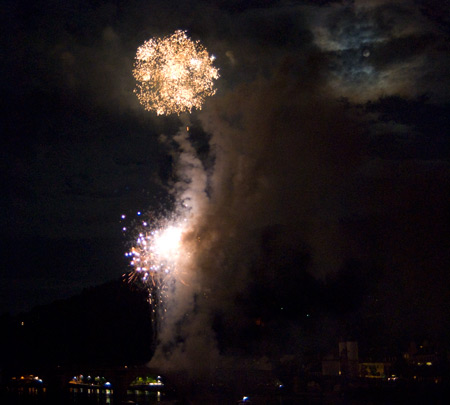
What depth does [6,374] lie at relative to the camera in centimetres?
8862

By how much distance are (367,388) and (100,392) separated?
45.1 meters

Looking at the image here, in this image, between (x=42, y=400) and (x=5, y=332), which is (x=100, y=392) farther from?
(x=5, y=332)

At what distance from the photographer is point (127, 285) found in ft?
301

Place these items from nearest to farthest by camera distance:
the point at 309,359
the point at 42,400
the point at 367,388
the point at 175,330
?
the point at 175,330 → the point at 367,388 → the point at 42,400 → the point at 309,359

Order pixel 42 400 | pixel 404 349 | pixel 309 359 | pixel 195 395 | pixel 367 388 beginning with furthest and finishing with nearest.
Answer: pixel 404 349
pixel 309 359
pixel 42 400
pixel 367 388
pixel 195 395

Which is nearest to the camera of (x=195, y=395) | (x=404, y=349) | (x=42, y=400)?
(x=195, y=395)

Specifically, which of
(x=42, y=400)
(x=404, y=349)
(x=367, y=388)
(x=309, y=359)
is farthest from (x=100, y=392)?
(x=404, y=349)

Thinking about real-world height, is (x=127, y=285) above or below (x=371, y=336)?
above

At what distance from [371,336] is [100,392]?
4567 cm

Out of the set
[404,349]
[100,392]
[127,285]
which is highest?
[127,285]

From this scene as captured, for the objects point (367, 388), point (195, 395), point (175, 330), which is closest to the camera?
point (175, 330)

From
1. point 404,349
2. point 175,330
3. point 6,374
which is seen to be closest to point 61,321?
point 6,374

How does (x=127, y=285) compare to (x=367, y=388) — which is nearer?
(x=367, y=388)

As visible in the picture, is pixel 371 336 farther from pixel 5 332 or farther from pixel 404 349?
pixel 5 332
